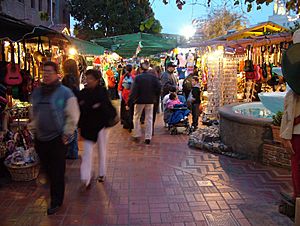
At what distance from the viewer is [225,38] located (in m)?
11.1


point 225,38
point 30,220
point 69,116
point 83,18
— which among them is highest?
point 83,18

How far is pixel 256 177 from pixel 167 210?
6.20 ft

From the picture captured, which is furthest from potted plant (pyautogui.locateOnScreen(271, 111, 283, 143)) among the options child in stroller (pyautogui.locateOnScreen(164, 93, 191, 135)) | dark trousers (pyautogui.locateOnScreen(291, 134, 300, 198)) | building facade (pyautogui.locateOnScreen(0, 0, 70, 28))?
→ building facade (pyautogui.locateOnScreen(0, 0, 70, 28))

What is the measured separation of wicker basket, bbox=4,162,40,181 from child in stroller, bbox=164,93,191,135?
4.46 metres

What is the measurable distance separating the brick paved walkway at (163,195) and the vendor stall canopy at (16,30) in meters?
2.29

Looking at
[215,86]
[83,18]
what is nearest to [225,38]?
[215,86]

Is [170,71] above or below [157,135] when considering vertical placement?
above

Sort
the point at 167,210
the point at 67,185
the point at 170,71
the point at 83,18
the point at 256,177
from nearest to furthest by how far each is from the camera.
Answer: the point at 167,210, the point at 67,185, the point at 256,177, the point at 170,71, the point at 83,18

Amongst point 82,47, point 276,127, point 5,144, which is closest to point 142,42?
point 82,47

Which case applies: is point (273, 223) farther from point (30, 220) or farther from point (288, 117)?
point (30, 220)

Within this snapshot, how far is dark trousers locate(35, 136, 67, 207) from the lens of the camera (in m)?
4.27

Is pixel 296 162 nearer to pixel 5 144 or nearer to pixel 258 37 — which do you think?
pixel 5 144

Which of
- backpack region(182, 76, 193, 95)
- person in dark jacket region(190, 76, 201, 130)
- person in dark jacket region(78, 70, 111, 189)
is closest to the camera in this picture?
person in dark jacket region(78, 70, 111, 189)

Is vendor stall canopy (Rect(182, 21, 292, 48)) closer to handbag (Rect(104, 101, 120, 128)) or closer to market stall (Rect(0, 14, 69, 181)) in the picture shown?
market stall (Rect(0, 14, 69, 181))
